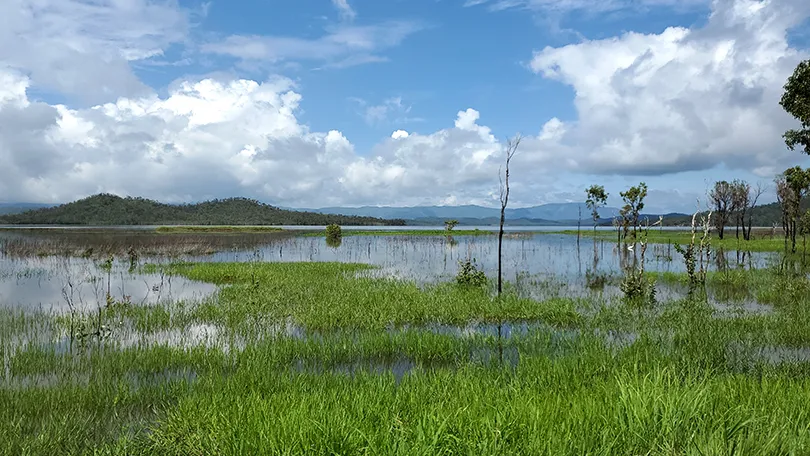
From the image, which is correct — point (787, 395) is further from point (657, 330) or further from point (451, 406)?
point (657, 330)

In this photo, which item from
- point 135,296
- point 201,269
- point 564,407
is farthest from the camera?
point 201,269

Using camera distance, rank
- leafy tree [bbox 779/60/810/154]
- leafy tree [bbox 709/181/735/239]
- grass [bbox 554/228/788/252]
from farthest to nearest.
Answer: leafy tree [bbox 709/181/735/239]
grass [bbox 554/228/788/252]
leafy tree [bbox 779/60/810/154]

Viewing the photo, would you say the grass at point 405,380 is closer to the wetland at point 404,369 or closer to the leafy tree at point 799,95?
the wetland at point 404,369

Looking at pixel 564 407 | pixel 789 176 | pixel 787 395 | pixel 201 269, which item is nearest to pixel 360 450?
pixel 564 407

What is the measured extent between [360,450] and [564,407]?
10.5ft

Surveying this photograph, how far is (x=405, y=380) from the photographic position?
8414mm

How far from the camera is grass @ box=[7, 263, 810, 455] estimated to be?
552 centimetres

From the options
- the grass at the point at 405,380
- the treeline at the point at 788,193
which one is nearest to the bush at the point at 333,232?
the treeline at the point at 788,193

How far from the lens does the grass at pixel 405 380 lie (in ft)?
18.1

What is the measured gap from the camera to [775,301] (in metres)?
19.6

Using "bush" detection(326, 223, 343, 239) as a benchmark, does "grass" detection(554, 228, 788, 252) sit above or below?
below

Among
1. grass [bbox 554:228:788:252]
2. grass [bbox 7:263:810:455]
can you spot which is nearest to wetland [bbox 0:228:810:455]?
grass [bbox 7:263:810:455]

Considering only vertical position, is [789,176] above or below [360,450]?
above

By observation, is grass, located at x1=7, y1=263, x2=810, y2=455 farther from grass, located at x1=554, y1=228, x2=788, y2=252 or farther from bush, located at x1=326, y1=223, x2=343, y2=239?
bush, located at x1=326, y1=223, x2=343, y2=239
